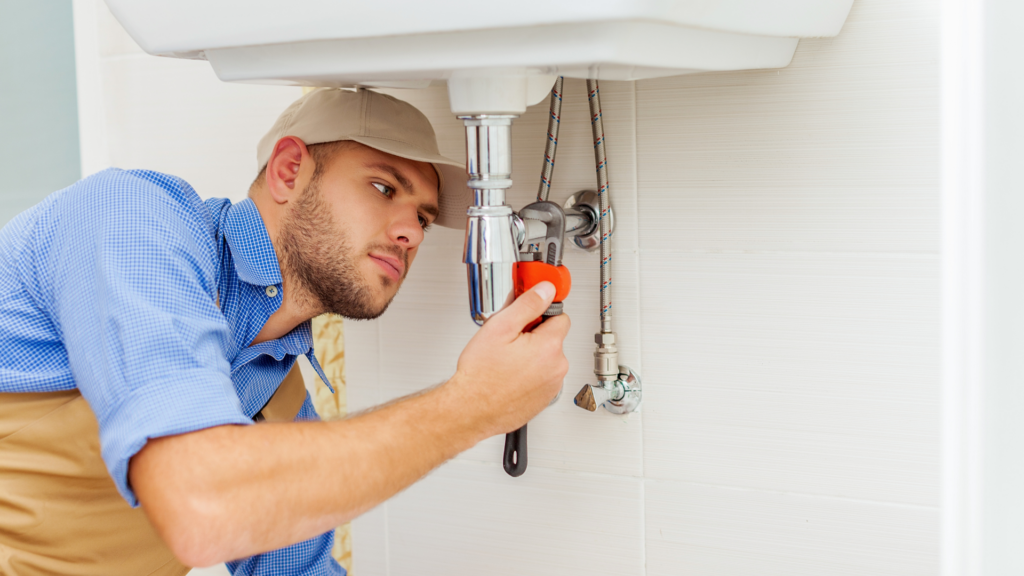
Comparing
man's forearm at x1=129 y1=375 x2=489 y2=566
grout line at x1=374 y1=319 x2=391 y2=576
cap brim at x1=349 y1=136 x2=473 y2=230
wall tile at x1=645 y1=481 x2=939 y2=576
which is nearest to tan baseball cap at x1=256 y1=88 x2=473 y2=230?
cap brim at x1=349 y1=136 x2=473 y2=230

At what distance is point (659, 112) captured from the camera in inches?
33.0

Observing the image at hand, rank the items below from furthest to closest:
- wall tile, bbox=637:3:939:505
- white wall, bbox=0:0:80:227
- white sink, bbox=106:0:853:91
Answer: white wall, bbox=0:0:80:227 < wall tile, bbox=637:3:939:505 < white sink, bbox=106:0:853:91

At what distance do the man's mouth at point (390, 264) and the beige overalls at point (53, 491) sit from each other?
12.1 inches

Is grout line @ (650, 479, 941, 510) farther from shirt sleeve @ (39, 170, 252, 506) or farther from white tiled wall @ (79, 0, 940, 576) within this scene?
shirt sleeve @ (39, 170, 252, 506)

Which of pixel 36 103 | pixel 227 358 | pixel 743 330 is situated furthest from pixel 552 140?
pixel 36 103

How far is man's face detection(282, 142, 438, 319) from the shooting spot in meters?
0.79

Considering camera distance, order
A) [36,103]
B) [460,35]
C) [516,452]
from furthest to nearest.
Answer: [36,103] → [516,452] → [460,35]

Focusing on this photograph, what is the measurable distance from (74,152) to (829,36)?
1.04 metres

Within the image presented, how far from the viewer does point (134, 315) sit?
0.57 metres

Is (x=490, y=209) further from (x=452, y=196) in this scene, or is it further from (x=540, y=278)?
(x=452, y=196)

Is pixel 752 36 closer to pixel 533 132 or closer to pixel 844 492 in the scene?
pixel 533 132

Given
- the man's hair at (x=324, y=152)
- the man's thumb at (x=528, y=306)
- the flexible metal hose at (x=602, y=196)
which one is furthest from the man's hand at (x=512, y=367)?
the man's hair at (x=324, y=152)

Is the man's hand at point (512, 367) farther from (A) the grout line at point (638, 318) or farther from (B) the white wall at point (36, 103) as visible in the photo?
(B) the white wall at point (36, 103)

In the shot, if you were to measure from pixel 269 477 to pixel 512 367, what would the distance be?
0.22 metres
